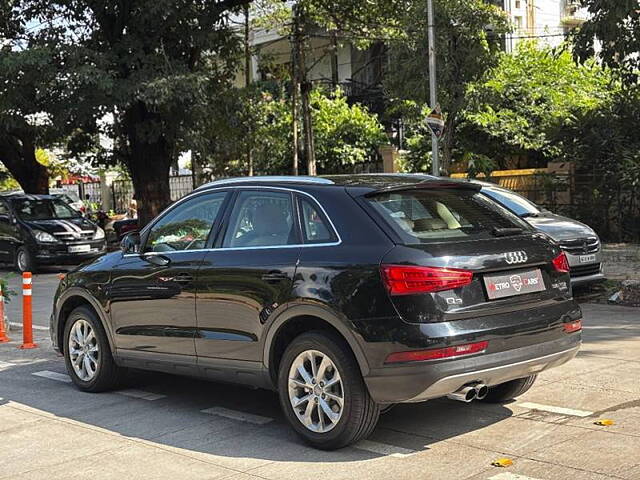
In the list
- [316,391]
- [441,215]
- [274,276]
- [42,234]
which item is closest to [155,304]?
[274,276]

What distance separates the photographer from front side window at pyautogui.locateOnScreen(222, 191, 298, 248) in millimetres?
5949

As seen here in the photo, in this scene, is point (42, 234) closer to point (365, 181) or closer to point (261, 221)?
point (261, 221)

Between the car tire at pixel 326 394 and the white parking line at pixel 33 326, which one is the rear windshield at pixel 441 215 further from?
the white parking line at pixel 33 326

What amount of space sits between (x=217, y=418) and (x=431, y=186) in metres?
2.34

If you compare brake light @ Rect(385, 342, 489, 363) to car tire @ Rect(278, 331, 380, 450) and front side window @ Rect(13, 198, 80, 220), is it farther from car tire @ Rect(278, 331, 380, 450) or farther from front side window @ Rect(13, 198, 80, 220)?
front side window @ Rect(13, 198, 80, 220)

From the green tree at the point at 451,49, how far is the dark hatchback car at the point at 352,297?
14.9 metres

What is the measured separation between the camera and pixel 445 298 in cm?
514

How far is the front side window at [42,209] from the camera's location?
2062 cm

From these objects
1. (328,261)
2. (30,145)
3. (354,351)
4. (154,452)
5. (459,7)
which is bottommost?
(154,452)

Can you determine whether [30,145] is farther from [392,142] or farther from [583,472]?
[583,472]

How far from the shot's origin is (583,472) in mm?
4855

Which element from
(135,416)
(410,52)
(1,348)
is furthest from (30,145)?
(135,416)

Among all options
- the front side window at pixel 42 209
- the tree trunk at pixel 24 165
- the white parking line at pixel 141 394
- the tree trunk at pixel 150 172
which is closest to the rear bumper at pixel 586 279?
the white parking line at pixel 141 394

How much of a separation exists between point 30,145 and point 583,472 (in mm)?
25180
